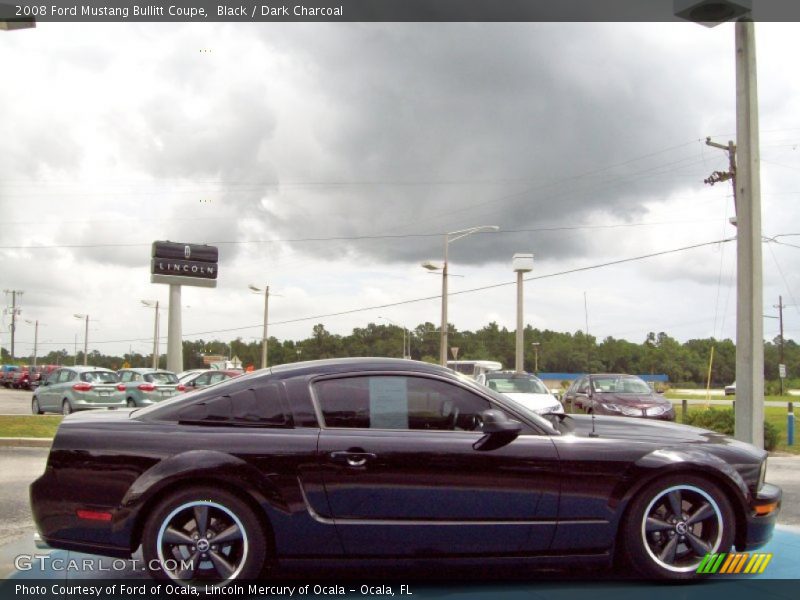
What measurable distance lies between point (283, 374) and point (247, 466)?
63cm

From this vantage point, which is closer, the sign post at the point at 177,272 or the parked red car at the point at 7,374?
the sign post at the point at 177,272

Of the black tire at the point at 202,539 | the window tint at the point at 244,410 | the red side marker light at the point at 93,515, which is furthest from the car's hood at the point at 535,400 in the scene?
the red side marker light at the point at 93,515

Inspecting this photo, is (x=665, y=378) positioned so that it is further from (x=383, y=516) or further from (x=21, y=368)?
(x=383, y=516)

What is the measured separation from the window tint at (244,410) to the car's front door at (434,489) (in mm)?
300

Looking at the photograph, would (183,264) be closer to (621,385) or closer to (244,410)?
(621,385)

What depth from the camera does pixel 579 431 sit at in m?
4.82

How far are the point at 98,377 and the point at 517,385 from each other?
43.6 ft

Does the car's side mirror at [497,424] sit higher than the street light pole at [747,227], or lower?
lower

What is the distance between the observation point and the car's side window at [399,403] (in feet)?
15.0

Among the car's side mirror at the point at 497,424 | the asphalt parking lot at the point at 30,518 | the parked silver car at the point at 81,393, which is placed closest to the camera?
the car's side mirror at the point at 497,424

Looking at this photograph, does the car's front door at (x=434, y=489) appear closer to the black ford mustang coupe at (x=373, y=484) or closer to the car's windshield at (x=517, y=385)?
the black ford mustang coupe at (x=373, y=484)

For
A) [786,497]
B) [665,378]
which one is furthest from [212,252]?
[665,378]

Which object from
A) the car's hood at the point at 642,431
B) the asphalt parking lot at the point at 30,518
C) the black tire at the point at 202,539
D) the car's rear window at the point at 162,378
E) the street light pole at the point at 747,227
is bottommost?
the asphalt parking lot at the point at 30,518

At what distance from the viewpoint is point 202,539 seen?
428cm
